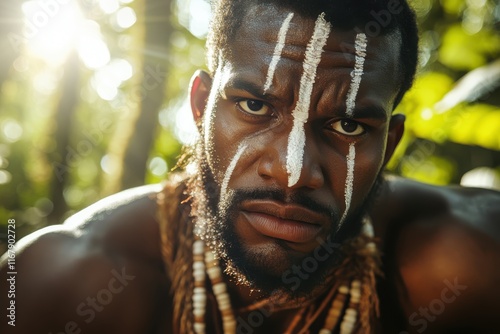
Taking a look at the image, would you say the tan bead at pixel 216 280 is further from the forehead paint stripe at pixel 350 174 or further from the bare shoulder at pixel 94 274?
the forehead paint stripe at pixel 350 174

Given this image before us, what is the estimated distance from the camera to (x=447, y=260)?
2.29m

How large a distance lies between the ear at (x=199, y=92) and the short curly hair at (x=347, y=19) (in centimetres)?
5

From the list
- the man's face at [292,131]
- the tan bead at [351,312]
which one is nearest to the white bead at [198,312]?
the man's face at [292,131]

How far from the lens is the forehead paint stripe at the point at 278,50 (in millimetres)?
1846

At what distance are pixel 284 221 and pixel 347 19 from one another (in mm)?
766

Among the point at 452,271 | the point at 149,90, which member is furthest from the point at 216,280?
the point at 149,90

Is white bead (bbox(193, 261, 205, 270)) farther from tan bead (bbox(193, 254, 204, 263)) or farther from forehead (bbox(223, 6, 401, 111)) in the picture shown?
forehead (bbox(223, 6, 401, 111))

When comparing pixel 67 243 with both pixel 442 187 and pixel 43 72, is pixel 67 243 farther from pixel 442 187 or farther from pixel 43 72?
pixel 43 72

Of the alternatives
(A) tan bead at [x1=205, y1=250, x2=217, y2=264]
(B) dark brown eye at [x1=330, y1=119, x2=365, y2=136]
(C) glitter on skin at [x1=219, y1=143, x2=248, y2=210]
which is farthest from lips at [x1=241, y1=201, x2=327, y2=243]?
(A) tan bead at [x1=205, y1=250, x2=217, y2=264]

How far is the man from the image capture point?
1.85 metres

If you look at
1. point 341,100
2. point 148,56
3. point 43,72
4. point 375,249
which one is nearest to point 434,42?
point 148,56

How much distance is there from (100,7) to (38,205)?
13.2 feet

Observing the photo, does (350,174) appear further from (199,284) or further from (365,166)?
(199,284)

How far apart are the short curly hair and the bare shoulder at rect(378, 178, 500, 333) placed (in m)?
0.63
